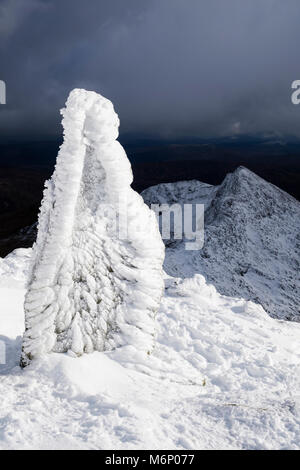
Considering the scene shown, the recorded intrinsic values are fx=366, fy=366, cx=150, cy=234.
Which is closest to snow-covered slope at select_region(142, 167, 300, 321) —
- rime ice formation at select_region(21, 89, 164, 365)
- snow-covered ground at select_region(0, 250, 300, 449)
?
snow-covered ground at select_region(0, 250, 300, 449)

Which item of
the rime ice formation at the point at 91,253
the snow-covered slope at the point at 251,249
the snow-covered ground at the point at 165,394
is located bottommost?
the snow-covered slope at the point at 251,249

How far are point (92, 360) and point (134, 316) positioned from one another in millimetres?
1377

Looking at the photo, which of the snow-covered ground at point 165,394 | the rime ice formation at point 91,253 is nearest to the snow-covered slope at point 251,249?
the snow-covered ground at point 165,394

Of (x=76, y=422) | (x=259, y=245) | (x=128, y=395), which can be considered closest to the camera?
(x=76, y=422)

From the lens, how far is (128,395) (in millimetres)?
6574

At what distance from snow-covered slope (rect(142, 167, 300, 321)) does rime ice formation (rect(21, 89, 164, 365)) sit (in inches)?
1070

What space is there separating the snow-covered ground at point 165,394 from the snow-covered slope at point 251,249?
2530 cm

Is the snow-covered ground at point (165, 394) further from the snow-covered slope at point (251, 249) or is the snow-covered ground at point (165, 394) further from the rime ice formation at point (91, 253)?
the snow-covered slope at point (251, 249)

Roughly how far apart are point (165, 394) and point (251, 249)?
136 feet

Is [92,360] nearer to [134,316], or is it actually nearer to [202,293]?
[134,316]

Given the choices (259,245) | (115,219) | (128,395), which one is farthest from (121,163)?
(259,245)

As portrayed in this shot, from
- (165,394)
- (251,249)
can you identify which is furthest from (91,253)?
(251,249)

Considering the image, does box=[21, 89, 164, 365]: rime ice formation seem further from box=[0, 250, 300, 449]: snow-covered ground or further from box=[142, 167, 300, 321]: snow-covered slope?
box=[142, 167, 300, 321]: snow-covered slope

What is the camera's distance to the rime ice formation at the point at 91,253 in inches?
302
